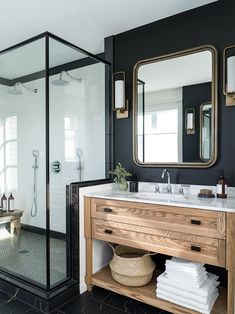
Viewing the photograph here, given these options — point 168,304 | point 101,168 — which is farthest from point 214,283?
point 101,168

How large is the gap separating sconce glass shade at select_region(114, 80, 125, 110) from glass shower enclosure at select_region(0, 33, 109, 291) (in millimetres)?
267

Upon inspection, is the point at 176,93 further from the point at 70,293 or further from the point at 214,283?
the point at 70,293

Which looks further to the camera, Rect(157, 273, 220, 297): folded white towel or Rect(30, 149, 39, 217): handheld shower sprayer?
Rect(30, 149, 39, 217): handheld shower sprayer

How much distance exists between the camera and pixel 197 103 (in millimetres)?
2246

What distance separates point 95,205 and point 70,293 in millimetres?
753

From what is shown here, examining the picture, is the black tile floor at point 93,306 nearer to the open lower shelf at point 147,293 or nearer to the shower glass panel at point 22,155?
the open lower shelf at point 147,293

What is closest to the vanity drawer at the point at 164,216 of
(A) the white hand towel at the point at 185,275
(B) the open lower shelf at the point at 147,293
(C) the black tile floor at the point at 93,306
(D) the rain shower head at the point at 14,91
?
(A) the white hand towel at the point at 185,275

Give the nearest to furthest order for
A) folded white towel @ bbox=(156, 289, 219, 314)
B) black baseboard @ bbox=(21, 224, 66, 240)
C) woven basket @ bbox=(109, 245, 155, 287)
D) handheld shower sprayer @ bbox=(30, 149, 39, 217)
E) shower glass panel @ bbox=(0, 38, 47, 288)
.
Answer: folded white towel @ bbox=(156, 289, 219, 314) → woven basket @ bbox=(109, 245, 155, 287) → black baseboard @ bbox=(21, 224, 66, 240) → shower glass panel @ bbox=(0, 38, 47, 288) → handheld shower sprayer @ bbox=(30, 149, 39, 217)

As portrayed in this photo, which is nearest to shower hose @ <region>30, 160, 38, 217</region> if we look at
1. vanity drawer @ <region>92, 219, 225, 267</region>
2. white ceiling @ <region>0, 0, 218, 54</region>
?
vanity drawer @ <region>92, 219, 225, 267</region>

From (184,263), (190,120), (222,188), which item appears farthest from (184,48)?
(184,263)

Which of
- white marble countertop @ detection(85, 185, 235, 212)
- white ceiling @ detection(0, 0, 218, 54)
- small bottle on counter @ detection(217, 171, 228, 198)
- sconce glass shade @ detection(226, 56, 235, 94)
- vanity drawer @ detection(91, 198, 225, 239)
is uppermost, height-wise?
white ceiling @ detection(0, 0, 218, 54)

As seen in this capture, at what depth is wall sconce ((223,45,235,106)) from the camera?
6.52 feet

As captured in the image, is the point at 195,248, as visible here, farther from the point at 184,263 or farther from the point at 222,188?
the point at 222,188

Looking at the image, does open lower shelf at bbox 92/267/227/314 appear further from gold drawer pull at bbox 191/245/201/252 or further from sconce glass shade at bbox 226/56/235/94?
sconce glass shade at bbox 226/56/235/94
